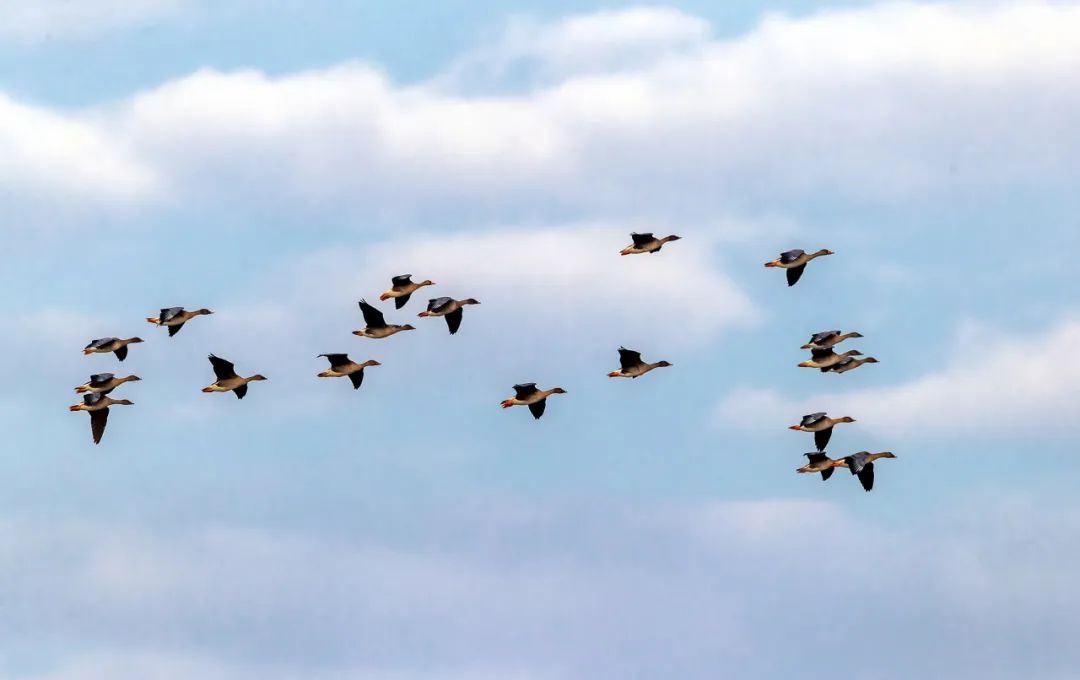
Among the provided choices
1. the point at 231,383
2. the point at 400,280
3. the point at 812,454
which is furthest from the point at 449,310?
the point at 812,454

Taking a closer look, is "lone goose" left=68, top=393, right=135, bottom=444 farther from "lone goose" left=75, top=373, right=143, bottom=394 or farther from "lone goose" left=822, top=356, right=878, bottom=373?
"lone goose" left=822, top=356, right=878, bottom=373

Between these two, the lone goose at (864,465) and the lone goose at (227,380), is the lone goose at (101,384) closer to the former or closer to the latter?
the lone goose at (227,380)

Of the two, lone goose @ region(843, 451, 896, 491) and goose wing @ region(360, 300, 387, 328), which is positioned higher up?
goose wing @ region(360, 300, 387, 328)

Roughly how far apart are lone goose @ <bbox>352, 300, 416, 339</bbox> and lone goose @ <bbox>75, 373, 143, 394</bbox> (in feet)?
36.3

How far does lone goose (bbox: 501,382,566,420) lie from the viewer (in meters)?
113

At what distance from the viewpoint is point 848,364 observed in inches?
4660

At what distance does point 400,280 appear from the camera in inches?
4513

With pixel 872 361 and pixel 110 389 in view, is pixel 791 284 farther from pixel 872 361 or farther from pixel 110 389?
pixel 110 389

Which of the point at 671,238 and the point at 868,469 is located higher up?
the point at 671,238

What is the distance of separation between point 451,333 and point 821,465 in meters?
16.8

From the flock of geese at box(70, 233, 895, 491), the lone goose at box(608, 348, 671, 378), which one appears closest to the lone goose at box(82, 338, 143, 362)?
the flock of geese at box(70, 233, 895, 491)

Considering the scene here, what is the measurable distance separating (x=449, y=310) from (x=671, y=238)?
33.2ft

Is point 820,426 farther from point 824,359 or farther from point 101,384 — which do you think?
point 101,384

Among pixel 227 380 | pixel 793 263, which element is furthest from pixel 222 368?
pixel 793 263
